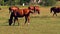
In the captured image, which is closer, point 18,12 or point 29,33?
point 29,33

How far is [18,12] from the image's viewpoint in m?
23.2

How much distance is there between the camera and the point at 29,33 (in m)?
17.4

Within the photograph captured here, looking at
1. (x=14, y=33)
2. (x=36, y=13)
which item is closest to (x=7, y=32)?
(x=14, y=33)

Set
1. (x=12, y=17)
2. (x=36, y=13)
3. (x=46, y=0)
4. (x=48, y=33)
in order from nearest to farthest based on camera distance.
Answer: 1. (x=48, y=33)
2. (x=12, y=17)
3. (x=36, y=13)
4. (x=46, y=0)

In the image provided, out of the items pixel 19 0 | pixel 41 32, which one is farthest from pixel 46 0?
pixel 41 32

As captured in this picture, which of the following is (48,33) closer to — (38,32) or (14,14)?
(38,32)

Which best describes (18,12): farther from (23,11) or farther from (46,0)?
(46,0)

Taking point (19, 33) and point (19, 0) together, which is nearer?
point (19, 33)

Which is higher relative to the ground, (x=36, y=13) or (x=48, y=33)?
(x=48, y=33)

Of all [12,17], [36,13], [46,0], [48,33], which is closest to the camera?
[48,33]

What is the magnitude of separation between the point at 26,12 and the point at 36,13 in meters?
18.0

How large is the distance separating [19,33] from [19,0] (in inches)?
2599

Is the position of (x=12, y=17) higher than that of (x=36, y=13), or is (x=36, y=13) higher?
(x=12, y=17)

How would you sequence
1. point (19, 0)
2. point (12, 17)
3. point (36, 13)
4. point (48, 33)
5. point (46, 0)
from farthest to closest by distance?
point (19, 0) < point (46, 0) < point (36, 13) < point (12, 17) < point (48, 33)
